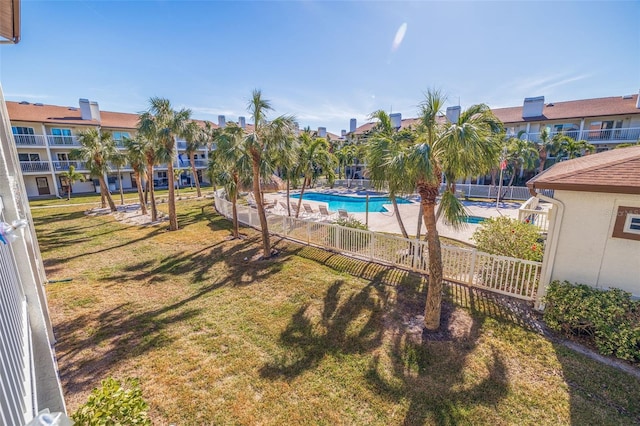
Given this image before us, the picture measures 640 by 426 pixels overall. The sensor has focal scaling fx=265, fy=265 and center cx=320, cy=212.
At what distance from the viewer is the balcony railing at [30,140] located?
27.8 m

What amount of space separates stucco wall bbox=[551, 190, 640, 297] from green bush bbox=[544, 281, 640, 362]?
29cm

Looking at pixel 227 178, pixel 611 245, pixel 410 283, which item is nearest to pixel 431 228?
pixel 410 283

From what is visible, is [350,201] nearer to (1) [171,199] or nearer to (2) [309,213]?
(2) [309,213]

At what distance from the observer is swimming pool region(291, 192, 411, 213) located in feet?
81.5

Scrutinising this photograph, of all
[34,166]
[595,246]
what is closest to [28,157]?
[34,166]

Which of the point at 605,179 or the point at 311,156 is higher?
the point at 311,156

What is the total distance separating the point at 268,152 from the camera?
10016 mm

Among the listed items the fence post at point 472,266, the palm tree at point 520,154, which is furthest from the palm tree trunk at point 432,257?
the palm tree at point 520,154

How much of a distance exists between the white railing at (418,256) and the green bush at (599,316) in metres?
0.85

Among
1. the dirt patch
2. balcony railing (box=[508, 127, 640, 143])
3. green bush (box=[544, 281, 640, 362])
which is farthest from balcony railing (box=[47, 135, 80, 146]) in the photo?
balcony railing (box=[508, 127, 640, 143])

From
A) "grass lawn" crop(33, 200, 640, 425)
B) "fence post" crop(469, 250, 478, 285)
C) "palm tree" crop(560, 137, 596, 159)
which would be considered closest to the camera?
"grass lawn" crop(33, 200, 640, 425)

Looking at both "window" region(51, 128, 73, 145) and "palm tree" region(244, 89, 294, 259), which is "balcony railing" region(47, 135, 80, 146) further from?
"palm tree" region(244, 89, 294, 259)

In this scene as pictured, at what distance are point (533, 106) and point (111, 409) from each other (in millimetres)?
40837

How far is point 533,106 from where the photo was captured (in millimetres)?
30328
